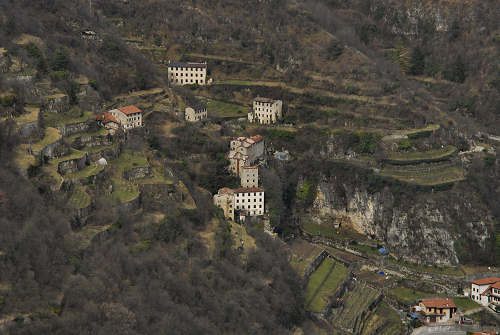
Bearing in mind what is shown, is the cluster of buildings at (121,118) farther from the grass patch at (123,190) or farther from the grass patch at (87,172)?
the grass patch at (123,190)

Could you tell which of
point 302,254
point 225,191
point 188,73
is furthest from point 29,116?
point 188,73

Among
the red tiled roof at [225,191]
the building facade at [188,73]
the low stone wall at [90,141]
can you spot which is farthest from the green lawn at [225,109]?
the low stone wall at [90,141]

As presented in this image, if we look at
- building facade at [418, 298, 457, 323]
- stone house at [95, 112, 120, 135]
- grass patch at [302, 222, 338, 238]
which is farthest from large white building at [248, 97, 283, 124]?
building facade at [418, 298, 457, 323]

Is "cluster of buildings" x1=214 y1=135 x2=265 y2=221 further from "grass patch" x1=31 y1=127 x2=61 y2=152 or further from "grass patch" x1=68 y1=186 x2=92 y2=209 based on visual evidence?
"grass patch" x1=31 y1=127 x2=61 y2=152

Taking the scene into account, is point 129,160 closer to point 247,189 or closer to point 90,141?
point 90,141

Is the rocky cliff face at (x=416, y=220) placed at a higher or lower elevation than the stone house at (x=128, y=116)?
lower

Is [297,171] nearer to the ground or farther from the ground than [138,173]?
nearer to the ground

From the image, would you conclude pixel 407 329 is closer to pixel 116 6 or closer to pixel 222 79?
pixel 222 79
